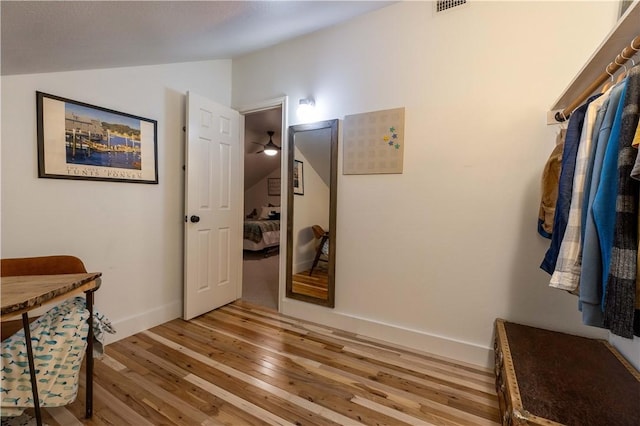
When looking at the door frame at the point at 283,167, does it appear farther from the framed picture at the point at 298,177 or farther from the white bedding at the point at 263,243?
the white bedding at the point at 263,243

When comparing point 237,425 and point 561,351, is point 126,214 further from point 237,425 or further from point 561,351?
point 561,351

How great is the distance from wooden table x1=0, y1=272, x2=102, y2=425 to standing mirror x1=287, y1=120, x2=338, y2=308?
1542 mm

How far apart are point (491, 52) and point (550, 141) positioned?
2.25 ft

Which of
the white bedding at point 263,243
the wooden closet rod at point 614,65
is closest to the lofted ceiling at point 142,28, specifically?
Answer: the wooden closet rod at point 614,65

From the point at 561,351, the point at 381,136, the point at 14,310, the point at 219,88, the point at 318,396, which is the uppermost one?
the point at 219,88

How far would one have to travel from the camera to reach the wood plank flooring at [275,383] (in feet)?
4.61

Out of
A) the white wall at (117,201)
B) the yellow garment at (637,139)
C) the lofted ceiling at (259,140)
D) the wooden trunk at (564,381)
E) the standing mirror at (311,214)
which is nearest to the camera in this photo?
the yellow garment at (637,139)

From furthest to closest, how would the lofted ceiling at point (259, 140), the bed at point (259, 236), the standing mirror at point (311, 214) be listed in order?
the bed at point (259, 236) < the lofted ceiling at point (259, 140) < the standing mirror at point (311, 214)

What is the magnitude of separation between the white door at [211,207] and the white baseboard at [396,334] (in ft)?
2.35

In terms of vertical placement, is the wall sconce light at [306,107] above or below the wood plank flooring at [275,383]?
above

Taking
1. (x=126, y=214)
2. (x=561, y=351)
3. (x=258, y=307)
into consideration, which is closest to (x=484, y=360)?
(x=561, y=351)

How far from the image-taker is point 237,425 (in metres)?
1.34

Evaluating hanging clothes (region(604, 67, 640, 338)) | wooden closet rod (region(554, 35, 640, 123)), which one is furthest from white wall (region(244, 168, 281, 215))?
hanging clothes (region(604, 67, 640, 338))

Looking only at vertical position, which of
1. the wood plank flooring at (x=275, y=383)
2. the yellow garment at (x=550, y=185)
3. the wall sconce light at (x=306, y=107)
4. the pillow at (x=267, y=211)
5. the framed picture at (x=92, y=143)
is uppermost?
the wall sconce light at (x=306, y=107)
